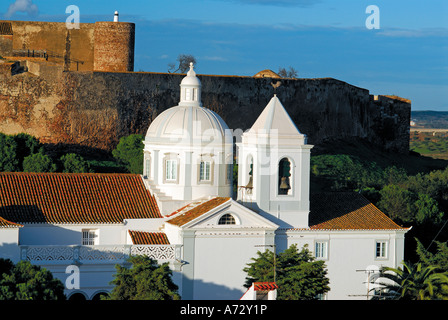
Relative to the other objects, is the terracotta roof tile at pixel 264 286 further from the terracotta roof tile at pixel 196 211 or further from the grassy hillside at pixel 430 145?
the grassy hillside at pixel 430 145

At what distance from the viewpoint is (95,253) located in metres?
27.6

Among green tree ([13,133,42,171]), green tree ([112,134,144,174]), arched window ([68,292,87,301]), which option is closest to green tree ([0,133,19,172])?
green tree ([13,133,42,171])

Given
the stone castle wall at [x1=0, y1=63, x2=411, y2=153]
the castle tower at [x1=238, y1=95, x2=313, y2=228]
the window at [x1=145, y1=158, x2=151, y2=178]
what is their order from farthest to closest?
the stone castle wall at [x1=0, y1=63, x2=411, y2=153] < the window at [x1=145, y1=158, x2=151, y2=178] < the castle tower at [x1=238, y1=95, x2=313, y2=228]

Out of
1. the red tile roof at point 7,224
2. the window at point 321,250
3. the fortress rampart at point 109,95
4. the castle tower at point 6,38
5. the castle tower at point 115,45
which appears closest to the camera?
the red tile roof at point 7,224

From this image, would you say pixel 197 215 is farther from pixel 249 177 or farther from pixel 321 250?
pixel 321 250

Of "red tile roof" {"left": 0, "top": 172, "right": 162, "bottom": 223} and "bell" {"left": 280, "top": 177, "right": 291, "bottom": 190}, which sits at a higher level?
"bell" {"left": 280, "top": 177, "right": 291, "bottom": 190}

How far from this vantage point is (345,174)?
5091 cm

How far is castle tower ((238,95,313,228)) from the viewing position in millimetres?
29531

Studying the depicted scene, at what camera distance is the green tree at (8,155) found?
129ft

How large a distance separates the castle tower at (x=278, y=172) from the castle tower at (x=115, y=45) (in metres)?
23.6

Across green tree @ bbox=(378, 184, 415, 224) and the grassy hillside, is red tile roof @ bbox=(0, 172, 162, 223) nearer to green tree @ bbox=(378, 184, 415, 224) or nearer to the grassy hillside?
green tree @ bbox=(378, 184, 415, 224)

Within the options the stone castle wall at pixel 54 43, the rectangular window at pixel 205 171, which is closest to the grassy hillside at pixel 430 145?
the stone castle wall at pixel 54 43

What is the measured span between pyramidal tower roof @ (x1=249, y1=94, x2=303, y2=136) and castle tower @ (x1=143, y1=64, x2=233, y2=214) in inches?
57.5
